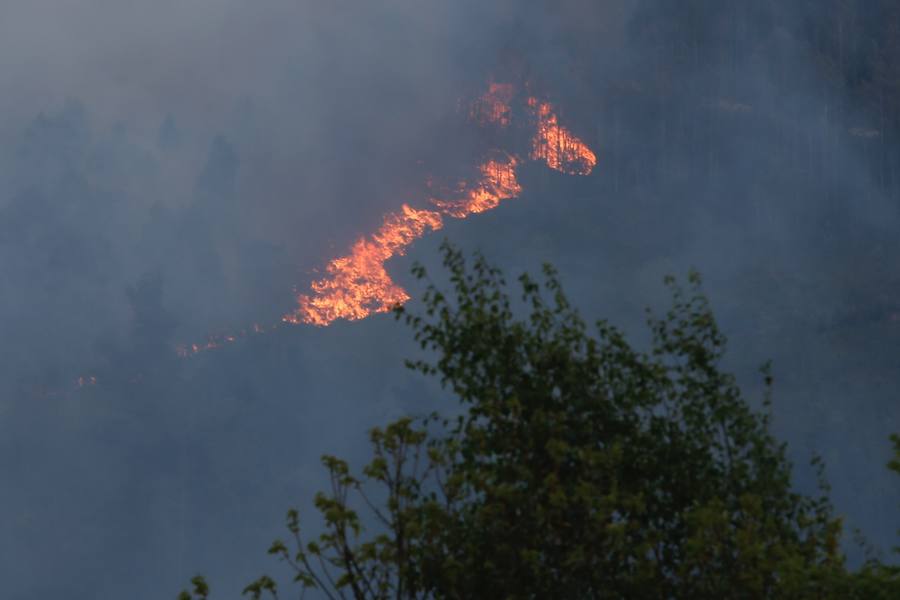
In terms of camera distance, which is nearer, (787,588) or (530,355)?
Answer: (787,588)

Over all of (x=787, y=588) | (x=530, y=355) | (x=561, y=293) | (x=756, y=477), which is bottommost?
(x=787, y=588)

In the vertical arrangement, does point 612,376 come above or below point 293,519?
above

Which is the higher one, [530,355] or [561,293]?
[561,293]

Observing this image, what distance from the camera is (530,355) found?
1324cm

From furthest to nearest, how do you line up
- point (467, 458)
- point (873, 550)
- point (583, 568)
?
1. point (873, 550)
2. point (467, 458)
3. point (583, 568)

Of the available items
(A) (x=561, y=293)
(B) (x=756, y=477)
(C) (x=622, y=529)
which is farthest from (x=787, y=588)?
(A) (x=561, y=293)

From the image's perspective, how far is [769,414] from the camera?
44.3ft

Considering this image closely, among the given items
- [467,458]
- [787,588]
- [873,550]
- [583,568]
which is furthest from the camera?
[873,550]


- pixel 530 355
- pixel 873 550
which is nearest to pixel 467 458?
pixel 530 355

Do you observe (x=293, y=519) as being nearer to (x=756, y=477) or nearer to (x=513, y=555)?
(x=513, y=555)

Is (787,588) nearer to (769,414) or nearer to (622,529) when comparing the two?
(622,529)

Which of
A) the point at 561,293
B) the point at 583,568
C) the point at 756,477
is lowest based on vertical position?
the point at 583,568

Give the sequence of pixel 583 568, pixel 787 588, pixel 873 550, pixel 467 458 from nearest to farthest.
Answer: pixel 787 588 < pixel 583 568 < pixel 467 458 < pixel 873 550

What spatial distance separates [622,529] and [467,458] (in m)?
2.86
